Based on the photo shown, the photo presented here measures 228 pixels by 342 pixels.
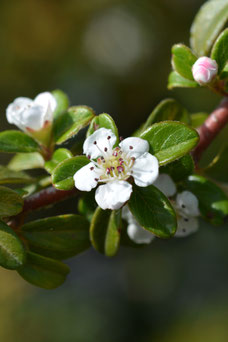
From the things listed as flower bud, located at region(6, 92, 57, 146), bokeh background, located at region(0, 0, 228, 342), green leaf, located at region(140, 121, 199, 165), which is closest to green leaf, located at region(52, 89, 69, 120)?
flower bud, located at region(6, 92, 57, 146)

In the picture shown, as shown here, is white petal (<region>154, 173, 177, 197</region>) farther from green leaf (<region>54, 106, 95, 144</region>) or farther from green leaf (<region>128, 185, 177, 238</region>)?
green leaf (<region>54, 106, 95, 144</region>)

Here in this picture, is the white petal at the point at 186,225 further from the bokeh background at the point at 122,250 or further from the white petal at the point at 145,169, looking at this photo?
the bokeh background at the point at 122,250

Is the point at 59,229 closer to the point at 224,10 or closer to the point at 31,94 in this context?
the point at 224,10

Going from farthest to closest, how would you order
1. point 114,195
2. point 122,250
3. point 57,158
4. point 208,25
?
point 122,250 → point 208,25 → point 57,158 → point 114,195

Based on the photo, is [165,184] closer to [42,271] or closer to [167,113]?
[167,113]

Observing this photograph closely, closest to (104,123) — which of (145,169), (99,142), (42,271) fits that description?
(99,142)

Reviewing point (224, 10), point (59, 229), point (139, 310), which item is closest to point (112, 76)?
point (139, 310)

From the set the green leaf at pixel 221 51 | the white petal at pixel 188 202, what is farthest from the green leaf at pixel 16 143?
the green leaf at pixel 221 51
